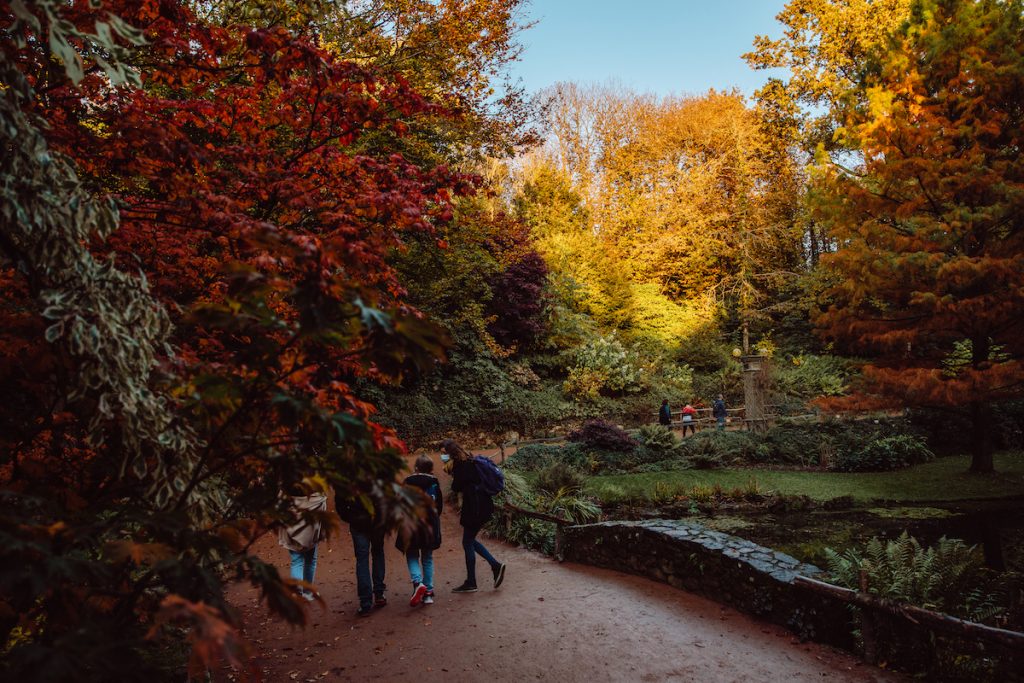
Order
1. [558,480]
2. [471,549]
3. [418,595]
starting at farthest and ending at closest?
[558,480]
[471,549]
[418,595]

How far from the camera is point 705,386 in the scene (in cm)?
2306

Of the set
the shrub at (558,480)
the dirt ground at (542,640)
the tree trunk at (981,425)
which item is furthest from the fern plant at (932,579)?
the tree trunk at (981,425)

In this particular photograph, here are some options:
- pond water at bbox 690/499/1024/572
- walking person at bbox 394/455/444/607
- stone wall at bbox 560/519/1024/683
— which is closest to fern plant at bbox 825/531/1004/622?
stone wall at bbox 560/519/1024/683

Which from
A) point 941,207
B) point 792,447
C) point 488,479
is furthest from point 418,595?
point 941,207

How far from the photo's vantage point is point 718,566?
242 inches

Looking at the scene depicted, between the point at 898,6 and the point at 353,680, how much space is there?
93.8 ft

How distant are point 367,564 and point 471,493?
→ 1257 millimetres

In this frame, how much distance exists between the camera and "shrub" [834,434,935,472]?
13.7 metres

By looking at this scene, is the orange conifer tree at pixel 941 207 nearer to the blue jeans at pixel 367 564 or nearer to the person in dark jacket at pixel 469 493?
the person in dark jacket at pixel 469 493

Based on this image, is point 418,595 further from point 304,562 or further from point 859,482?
point 859,482

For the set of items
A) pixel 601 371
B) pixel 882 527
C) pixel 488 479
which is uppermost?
pixel 601 371

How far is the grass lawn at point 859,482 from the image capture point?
35.9ft

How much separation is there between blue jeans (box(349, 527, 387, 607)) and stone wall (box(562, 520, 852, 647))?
2.95 meters

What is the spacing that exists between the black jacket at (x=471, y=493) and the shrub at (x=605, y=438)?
898cm
